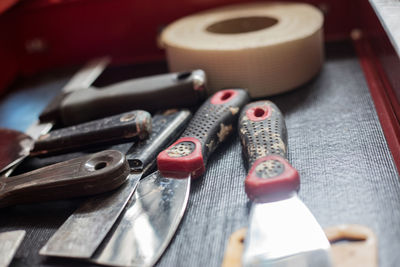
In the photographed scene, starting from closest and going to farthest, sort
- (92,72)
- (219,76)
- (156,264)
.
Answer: (156,264) < (219,76) < (92,72)

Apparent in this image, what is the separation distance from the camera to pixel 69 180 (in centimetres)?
52

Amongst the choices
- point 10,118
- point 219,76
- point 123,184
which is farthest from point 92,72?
point 123,184

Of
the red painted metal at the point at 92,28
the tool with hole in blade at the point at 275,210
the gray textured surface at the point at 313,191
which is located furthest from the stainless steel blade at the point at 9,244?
the red painted metal at the point at 92,28

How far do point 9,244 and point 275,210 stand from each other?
0.96 ft

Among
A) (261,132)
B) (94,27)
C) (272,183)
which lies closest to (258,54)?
(261,132)

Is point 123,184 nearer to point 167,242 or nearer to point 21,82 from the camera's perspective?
point 167,242

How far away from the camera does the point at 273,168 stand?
0.49 metres

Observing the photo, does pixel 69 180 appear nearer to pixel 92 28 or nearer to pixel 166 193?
pixel 166 193

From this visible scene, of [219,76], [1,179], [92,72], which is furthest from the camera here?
[92,72]

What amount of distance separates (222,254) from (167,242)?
0.06m

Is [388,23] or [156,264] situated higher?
[388,23]

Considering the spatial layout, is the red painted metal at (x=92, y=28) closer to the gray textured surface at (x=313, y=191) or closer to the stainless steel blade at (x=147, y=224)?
the gray textured surface at (x=313, y=191)

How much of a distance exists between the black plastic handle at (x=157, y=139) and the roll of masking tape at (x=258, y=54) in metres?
0.11

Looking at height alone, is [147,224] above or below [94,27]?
below
